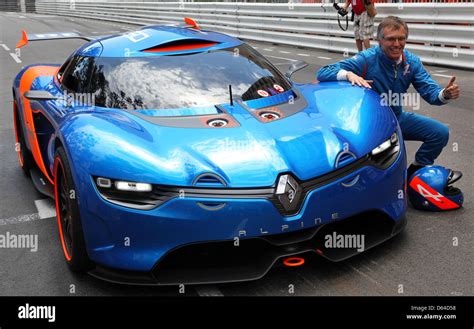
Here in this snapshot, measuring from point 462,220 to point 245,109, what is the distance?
1.66 meters

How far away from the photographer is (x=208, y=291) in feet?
10.5

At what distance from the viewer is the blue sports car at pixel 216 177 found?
296 centimetres

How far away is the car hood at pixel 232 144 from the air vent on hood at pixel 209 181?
0.06 ft

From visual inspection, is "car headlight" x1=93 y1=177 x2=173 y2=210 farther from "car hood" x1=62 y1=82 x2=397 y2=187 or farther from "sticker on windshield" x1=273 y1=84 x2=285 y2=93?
"sticker on windshield" x1=273 y1=84 x2=285 y2=93

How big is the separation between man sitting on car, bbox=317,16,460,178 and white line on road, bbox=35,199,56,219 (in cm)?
236

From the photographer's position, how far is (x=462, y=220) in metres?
4.06

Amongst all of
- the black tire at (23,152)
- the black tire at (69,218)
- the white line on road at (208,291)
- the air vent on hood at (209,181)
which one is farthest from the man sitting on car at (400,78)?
the black tire at (23,152)

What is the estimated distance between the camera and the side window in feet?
14.3

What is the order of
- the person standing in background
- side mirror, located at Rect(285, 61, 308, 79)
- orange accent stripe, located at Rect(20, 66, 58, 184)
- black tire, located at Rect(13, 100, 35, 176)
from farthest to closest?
the person standing in background
black tire, located at Rect(13, 100, 35, 176)
side mirror, located at Rect(285, 61, 308, 79)
orange accent stripe, located at Rect(20, 66, 58, 184)

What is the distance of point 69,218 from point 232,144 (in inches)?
40.3

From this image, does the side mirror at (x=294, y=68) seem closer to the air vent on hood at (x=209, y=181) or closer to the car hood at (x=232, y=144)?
the car hood at (x=232, y=144)

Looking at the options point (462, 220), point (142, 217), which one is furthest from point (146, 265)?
point (462, 220)

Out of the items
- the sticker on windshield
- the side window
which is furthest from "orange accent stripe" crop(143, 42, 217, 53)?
the sticker on windshield

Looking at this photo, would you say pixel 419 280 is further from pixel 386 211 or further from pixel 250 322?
pixel 250 322
